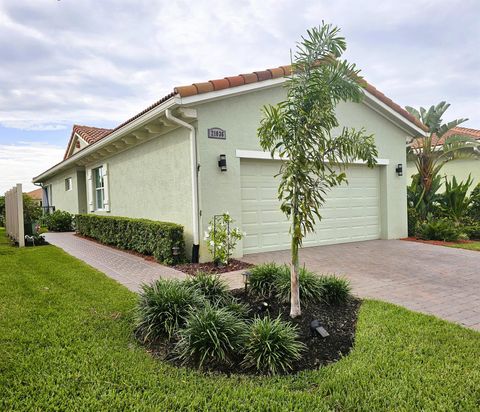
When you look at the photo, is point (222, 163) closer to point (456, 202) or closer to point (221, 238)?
point (221, 238)

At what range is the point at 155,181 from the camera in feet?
31.1

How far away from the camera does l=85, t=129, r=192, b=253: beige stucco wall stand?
26.2 ft

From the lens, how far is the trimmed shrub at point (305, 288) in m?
4.49

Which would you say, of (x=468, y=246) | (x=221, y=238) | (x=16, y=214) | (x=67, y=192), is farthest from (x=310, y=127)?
(x=67, y=192)

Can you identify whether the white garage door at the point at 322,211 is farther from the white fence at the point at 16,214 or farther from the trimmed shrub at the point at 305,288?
the white fence at the point at 16,214

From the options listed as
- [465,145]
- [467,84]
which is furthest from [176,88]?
[467,84]

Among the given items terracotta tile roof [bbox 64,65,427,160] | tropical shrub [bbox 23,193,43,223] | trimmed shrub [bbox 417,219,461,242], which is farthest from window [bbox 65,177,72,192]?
trimmed shrub [bbox 417,219,461,242]

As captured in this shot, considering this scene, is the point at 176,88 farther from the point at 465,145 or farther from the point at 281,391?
the point at 465,145

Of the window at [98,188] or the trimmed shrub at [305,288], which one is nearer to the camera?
the trimmed shrub at [305,288]

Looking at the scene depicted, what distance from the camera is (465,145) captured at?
37.8 feet

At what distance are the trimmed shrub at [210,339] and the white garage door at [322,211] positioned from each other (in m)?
5.04

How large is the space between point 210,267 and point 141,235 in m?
2.52

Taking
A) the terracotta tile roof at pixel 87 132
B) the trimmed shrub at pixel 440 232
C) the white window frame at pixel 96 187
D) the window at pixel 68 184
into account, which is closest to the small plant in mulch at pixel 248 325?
the trimmed shrub at pixel 440 232

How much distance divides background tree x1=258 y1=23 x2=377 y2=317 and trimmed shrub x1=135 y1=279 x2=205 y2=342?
47.7 inches
